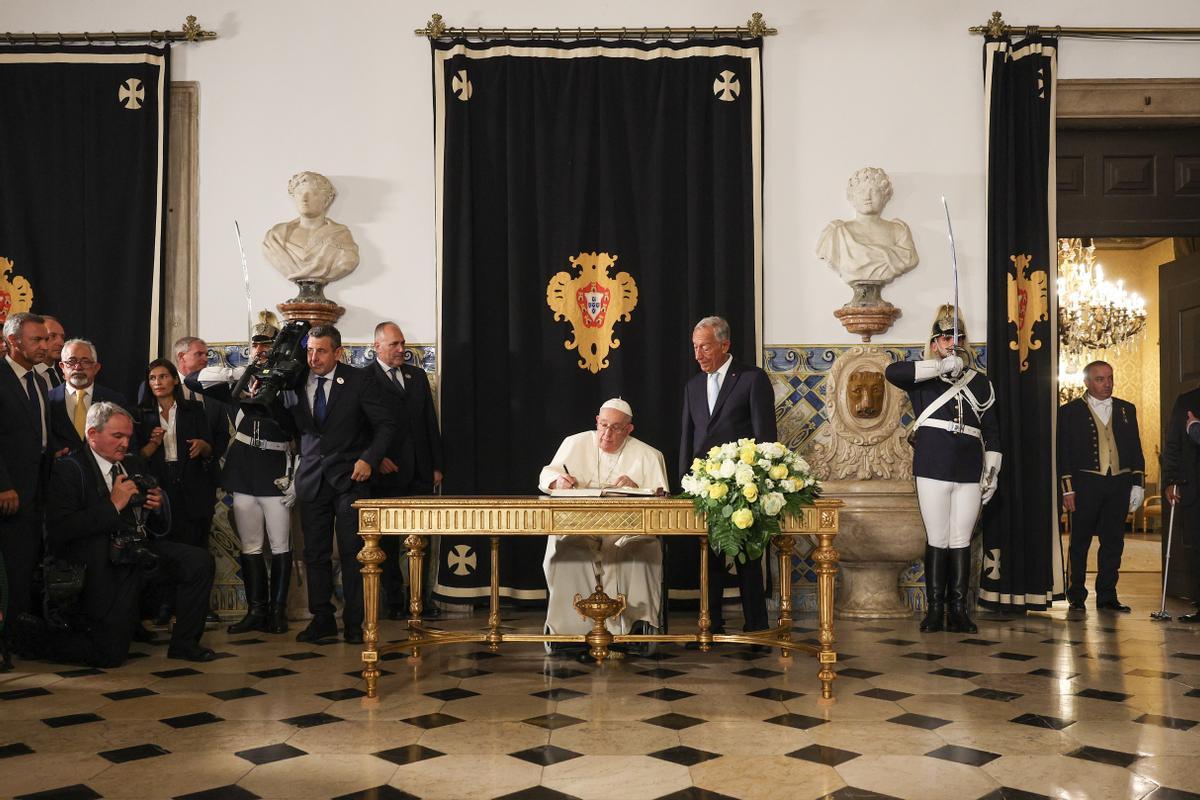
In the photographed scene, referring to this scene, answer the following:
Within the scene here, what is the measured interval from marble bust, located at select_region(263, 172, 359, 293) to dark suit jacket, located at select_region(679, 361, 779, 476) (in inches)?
94.6

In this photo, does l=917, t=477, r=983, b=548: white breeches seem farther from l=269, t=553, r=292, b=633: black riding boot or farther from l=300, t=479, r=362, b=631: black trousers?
l=269, t=553, r=292, b=633: black riding boot

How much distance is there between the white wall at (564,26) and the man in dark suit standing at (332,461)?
4.18 ft

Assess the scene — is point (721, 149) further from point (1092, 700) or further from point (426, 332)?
point (1092, 700)

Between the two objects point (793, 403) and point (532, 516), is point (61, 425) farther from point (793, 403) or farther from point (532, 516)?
point (793, 403)

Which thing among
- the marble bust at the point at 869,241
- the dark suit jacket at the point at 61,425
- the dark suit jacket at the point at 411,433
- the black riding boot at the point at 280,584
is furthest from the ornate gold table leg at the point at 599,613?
the marble bust at the point at 869,241

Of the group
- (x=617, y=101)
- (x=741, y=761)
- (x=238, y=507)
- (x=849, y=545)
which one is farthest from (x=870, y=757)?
(x=617, y=101)

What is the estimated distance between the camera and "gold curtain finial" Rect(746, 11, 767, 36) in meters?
6.59

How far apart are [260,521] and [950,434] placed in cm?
367

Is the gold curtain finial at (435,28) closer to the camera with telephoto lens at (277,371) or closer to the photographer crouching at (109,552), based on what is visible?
the camera with telephoto lens at (277,371)

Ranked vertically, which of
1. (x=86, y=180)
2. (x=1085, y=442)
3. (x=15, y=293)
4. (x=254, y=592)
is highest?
(x=86, y=180)

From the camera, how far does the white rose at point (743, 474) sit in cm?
418

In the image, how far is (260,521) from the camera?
233 inches

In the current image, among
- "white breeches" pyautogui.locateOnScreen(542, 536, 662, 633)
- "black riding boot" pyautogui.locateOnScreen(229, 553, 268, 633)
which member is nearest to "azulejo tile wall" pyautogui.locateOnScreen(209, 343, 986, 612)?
"black riding boot" pyautogui.locateOnScreen(229, 553, 268, 633)

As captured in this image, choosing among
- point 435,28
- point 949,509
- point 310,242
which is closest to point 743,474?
point 949,509
